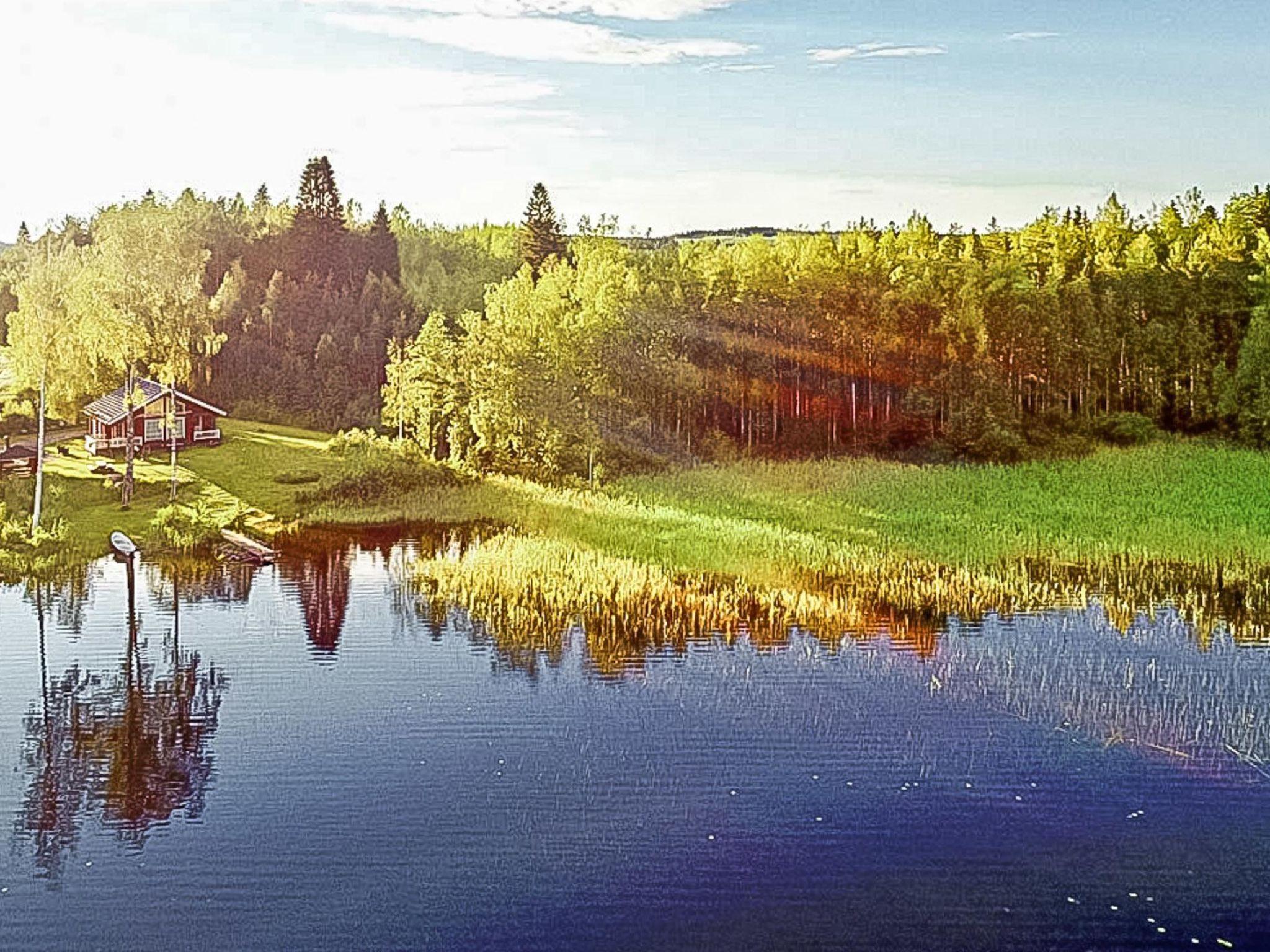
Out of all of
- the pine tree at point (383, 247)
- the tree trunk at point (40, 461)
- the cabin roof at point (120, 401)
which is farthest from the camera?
the pine tree at point (383, 247)

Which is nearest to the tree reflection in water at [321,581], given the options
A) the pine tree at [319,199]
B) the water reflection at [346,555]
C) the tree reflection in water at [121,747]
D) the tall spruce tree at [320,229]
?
the water reflection at [346,555]

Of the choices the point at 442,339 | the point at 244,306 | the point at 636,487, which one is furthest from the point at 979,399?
the point at 244,306

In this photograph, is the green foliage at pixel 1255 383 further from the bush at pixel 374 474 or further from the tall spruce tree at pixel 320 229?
the tall spruce tree at pixel 320 229

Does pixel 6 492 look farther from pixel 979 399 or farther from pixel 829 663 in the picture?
pixel 979 399

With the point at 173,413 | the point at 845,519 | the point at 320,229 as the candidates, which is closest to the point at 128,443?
the point at 173,413

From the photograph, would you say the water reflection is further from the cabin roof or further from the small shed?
the small shed

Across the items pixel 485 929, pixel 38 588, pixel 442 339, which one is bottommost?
pixel 485 929
